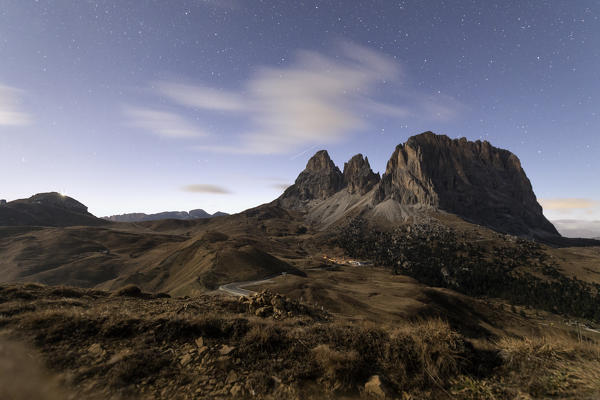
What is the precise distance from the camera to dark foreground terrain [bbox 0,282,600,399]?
6137mm

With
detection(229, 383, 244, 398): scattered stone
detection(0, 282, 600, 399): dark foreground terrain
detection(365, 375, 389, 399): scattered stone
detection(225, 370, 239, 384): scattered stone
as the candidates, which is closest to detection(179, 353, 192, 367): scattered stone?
detection(0, 282, 600, 399): dark foreground terrain

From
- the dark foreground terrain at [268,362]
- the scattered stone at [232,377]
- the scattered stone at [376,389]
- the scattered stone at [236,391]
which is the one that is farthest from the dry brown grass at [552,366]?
the scattered stone at [232,377]

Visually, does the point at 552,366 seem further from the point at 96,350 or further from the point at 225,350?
the point at 96,350

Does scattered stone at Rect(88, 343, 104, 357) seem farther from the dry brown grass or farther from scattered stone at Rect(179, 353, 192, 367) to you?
the dry brown grass

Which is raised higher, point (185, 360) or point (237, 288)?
point (185, 360)

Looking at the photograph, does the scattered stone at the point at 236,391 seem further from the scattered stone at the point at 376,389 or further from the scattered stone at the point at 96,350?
the scattered stone at the point at 96,350

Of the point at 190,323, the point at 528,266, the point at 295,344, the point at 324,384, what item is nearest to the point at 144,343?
the point at 190,323

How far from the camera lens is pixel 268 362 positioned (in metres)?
7.22

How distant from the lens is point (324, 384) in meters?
6.45

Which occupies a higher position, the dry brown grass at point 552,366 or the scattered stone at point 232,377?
the dry brown grass at point 552,366

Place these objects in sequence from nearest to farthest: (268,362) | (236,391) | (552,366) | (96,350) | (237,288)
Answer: (236,391) < (552,366) < (268,362) < (96,350) < (237,288)

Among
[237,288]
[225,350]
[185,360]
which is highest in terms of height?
[225,350]

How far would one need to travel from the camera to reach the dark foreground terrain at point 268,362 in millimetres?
6137

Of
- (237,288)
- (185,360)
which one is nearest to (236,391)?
(185,360)
